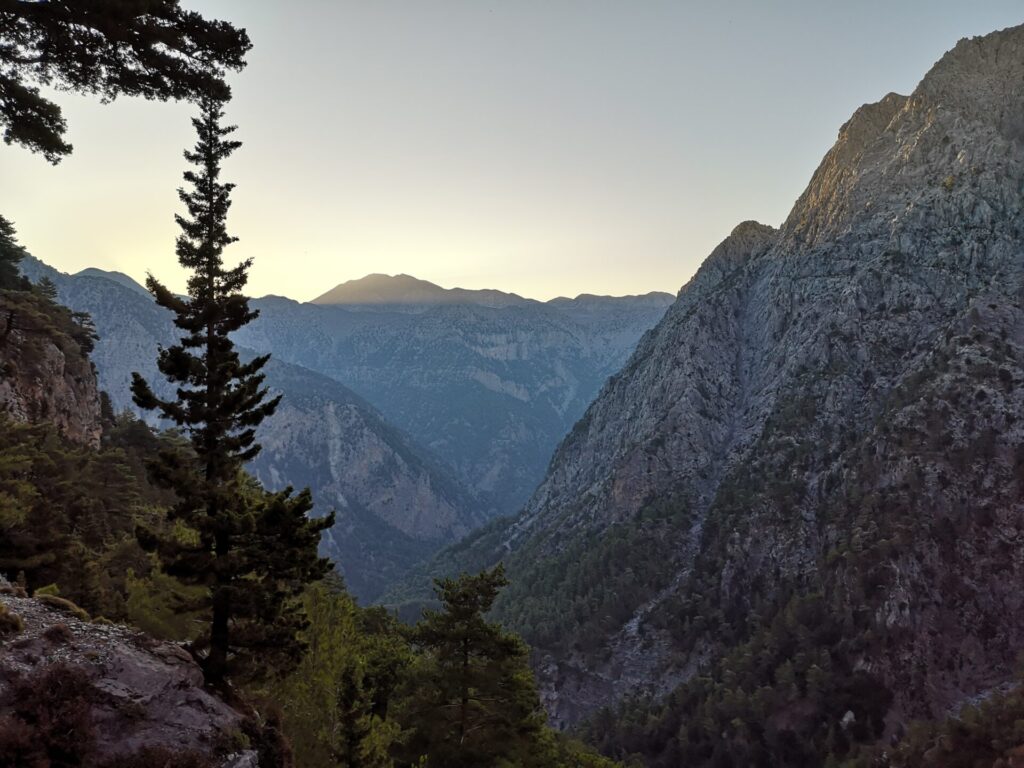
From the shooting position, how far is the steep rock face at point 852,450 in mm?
91938

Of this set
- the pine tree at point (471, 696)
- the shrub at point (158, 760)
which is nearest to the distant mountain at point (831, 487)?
the pine tree at point (471, 696)

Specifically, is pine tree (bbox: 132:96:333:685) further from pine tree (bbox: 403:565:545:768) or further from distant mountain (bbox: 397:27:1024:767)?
distant mountain (bbox: 397:27:1024:767)

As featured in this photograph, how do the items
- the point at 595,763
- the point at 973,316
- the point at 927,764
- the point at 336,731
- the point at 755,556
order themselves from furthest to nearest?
the point at 755,556
the point at 973,316
the point at 927,764
the point at 595,763
the point at 336,731

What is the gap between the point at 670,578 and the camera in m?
133

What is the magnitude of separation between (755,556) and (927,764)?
62.8 m

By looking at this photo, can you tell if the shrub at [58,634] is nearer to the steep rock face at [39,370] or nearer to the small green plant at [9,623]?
the small green plant at [9,623]

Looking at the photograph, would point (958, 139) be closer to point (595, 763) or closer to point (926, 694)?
point (926, 694)

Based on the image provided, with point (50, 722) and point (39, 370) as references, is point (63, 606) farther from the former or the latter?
point (39, 370)

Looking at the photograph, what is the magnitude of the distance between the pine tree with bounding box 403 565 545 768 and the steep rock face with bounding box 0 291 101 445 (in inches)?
1099

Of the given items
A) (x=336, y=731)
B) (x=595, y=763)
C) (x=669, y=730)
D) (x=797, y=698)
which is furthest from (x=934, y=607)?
(x=336, y=731)

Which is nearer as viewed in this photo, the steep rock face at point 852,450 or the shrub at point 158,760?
the shrub at point 158,760

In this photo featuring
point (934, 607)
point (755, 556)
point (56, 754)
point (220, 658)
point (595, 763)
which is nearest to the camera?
point (56, 754)

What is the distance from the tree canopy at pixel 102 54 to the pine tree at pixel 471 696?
23.2 metres

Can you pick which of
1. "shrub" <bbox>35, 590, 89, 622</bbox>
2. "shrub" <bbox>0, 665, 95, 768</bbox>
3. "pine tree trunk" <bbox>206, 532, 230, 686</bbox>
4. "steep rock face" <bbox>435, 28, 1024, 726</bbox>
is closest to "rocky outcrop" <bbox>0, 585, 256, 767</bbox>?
"shrub" <bbox>0, 665, 95, 768</bbox>
